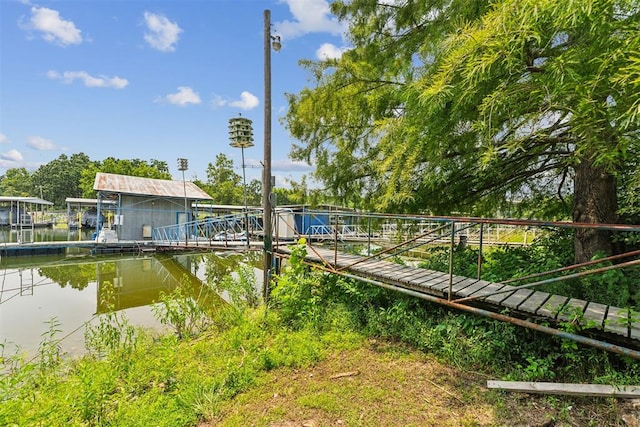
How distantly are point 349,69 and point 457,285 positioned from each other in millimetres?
3453

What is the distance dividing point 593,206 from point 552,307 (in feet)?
5.19

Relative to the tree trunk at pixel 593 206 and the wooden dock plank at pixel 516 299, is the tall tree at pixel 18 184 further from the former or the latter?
the tree trunk at pixel 593 206

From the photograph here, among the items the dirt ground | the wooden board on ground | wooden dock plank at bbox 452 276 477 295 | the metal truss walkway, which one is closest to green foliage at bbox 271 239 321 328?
the metal truss walkway

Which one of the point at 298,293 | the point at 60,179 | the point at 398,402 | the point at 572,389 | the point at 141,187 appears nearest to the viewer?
the point at 572,389

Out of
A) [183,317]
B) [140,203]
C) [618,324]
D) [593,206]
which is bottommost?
[183,317]

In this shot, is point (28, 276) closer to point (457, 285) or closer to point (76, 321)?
point (76, 321)

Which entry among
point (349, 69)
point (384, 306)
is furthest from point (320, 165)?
point (384, 306)

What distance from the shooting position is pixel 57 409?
2486 mm

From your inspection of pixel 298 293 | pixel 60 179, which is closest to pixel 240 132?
pixel 298 293

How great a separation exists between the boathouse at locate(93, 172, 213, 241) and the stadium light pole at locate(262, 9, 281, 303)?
12.6 metres

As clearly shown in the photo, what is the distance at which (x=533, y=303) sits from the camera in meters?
2.67

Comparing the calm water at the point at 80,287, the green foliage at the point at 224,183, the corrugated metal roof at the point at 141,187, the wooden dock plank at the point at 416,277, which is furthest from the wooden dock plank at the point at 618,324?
the green foliage at the point at 224,183

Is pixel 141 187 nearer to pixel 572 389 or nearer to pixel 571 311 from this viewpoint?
pixel 571 311

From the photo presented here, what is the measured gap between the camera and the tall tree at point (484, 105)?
64.0 inches
